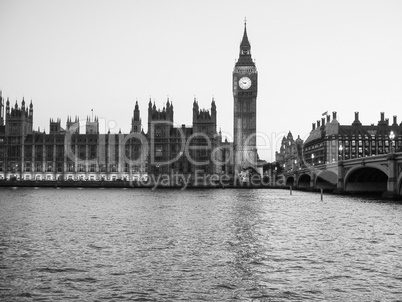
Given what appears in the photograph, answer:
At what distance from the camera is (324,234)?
34.8m

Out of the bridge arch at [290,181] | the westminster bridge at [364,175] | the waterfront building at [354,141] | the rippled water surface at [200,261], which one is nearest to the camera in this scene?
the rippled water surface at [200,261]

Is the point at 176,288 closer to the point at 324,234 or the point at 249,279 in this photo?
the point at 249,279

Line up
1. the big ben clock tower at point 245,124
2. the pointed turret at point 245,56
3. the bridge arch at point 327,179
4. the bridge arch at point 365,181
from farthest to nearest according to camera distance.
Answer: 1. the pointed turret at point 245,56
2. the big ben clock tower at point 245,124
3. the bridge arch at point 327,179
4. the bridge arch at point 365,181

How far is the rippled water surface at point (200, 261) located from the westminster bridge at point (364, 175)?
2605 centimetres

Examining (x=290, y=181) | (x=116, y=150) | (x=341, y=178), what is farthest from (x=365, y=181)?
(x=116, y=150)

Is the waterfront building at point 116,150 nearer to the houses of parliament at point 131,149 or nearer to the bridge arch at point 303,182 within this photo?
the houses of parliament at point 131,149

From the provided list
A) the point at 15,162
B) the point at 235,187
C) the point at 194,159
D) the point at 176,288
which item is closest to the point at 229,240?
the point at 176,288

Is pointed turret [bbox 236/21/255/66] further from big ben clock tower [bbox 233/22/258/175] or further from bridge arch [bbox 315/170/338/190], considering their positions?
bridge arch [bbox 315/170/338/190]

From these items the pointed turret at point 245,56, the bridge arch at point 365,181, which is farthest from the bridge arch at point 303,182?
the pointed turret at point 245,56

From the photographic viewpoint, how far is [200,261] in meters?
24.4

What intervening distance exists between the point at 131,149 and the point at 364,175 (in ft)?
271

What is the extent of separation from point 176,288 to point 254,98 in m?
157

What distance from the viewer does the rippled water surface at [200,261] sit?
1864cm

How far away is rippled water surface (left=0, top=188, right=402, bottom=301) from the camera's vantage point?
18.6 m
